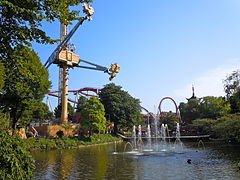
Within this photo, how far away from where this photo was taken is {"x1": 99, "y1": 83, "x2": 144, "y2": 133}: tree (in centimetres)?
5022

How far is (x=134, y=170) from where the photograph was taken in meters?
14.0

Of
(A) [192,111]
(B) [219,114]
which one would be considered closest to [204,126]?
(B) [219,114]

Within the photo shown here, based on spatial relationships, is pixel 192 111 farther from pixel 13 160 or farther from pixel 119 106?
pixel 13 160

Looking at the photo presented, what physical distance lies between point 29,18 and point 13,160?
4.43 m

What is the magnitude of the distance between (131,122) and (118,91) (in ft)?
25.3

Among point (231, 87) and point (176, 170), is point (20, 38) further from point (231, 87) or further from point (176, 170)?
point (231, 87)

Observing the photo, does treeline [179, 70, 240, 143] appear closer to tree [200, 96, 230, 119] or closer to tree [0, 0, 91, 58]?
tree [200, 96, 230, 119]

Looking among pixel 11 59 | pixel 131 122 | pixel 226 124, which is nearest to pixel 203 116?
pixel 131 122

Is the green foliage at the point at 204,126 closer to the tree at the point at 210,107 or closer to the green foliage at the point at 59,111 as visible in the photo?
the tree at the point at 210,107

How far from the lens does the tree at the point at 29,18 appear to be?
6.75m

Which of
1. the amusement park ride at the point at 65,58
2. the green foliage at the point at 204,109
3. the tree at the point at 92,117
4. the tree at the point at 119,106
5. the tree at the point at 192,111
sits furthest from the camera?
the tree at the point at 192,111

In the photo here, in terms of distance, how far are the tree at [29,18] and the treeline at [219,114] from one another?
20.8m

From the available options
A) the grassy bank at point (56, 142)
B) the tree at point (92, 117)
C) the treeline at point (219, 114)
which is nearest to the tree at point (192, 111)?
the treeline at point (219, 114)

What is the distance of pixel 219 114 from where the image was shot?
197ft
